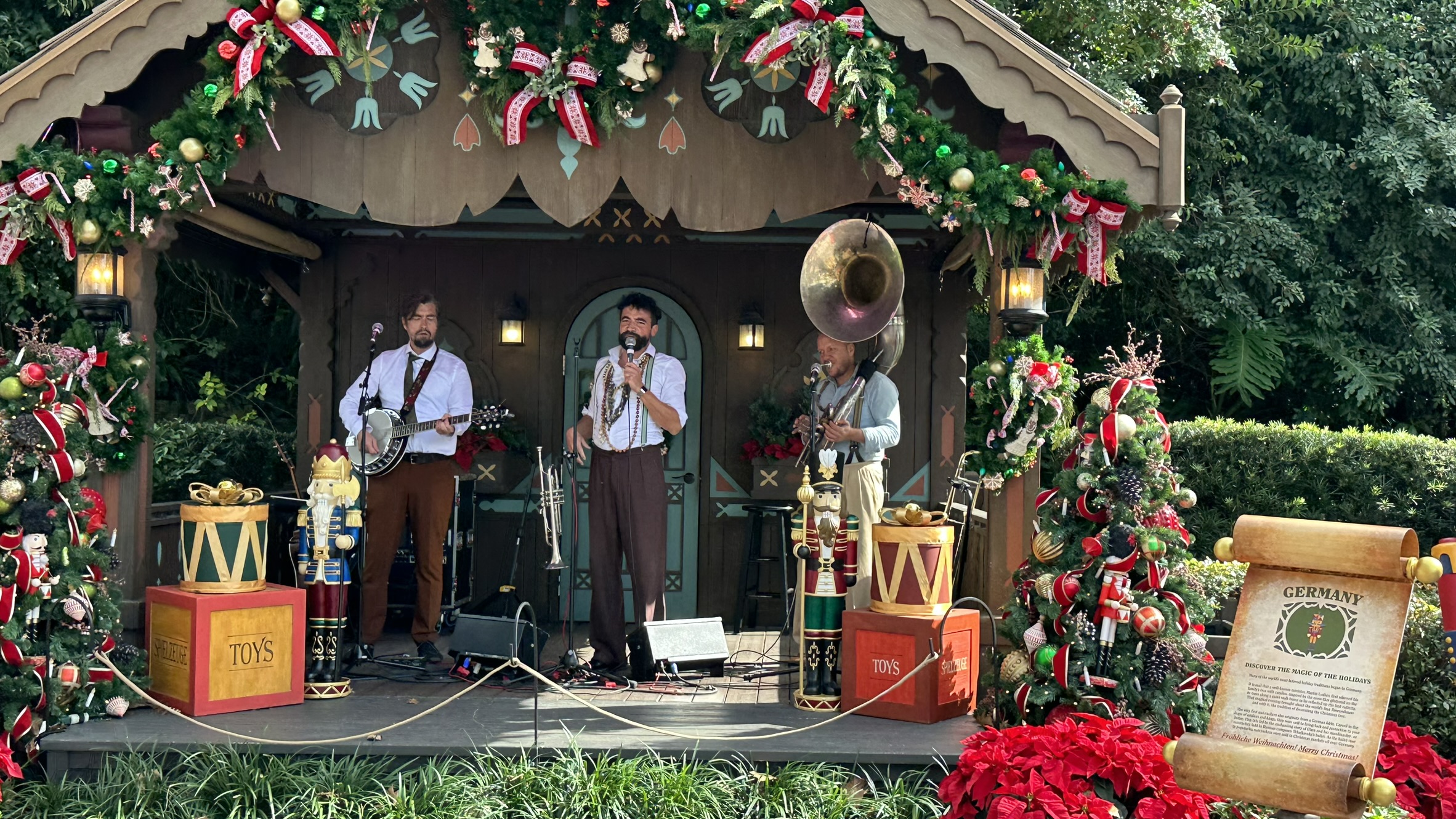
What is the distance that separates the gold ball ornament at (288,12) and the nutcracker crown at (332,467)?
2.07 m

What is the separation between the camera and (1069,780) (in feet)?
14.6

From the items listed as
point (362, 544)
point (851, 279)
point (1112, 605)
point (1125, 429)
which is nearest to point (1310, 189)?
point (851, 279)

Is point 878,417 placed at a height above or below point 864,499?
above

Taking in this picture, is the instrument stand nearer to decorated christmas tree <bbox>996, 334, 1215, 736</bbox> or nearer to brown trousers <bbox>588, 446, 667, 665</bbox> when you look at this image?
brown trousers <bbox>588, 446, 667, 665</bbox>

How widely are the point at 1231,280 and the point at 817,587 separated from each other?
813 centimetres

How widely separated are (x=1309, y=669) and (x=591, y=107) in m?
4.05

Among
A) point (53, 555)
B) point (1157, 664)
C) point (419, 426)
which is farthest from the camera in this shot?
point (419, 426)

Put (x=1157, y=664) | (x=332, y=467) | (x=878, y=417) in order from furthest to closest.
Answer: (x=878, y=417)
(x=332, y=467)
(x=1157, y=664)

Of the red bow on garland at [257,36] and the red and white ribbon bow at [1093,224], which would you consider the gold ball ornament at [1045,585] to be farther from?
the red bow on garland at [257,36]

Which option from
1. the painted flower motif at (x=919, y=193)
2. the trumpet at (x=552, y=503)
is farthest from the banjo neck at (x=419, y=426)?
the painted flower motif at (x=919, y=193)

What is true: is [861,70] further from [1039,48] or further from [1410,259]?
[1410,259]

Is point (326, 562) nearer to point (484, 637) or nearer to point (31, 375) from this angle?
point (484, 637)

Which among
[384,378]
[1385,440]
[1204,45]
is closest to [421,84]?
[384,378]

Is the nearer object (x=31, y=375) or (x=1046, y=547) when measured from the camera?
(x=1046, y=547)
